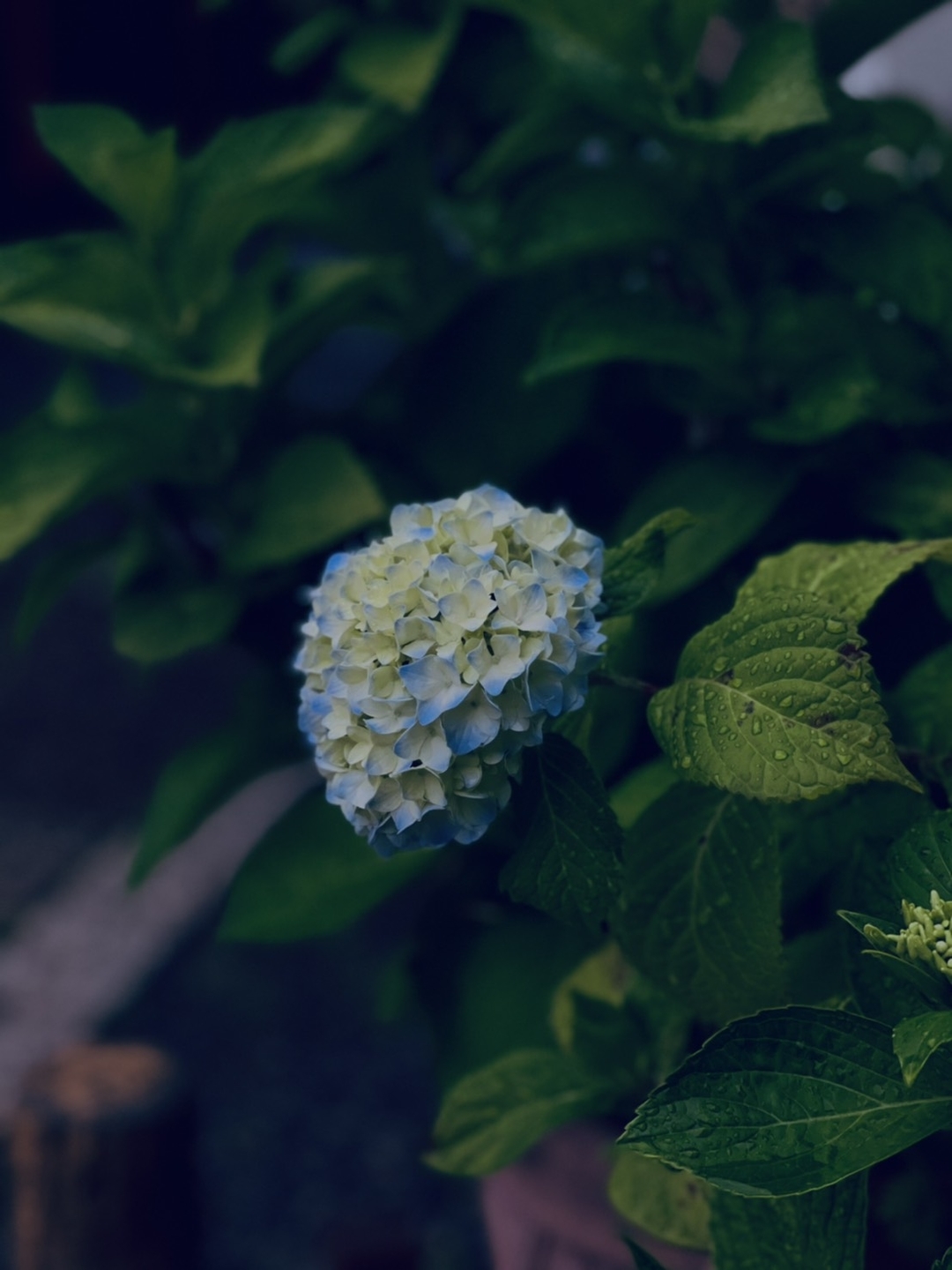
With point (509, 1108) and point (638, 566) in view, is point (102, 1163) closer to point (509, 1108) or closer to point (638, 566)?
point (509, 1108)

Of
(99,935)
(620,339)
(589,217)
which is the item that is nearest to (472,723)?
(620,339)

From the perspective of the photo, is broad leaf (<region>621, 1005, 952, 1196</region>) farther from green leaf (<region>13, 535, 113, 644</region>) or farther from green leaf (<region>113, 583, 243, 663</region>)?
green leaf (<region>13, 535, 113, 644</region>)

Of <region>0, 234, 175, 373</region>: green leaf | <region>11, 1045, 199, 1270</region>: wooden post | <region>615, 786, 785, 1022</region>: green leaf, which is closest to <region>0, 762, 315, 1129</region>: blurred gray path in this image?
<region>11, 1045, 199, 1270</region>: wooden post

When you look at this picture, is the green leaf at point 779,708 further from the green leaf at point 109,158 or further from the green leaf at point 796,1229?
the green leaf at point 109,158

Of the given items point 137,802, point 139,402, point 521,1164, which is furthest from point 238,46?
point 521,1164

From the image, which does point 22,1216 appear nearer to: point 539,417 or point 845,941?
point 539,417

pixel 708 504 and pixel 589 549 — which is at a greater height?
pixel 589 549
